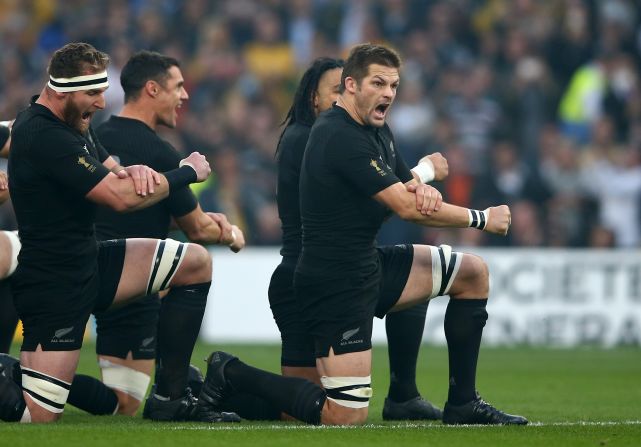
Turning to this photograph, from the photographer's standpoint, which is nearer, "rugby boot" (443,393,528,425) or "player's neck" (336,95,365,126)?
"rugby boot" (443,393,528,425)

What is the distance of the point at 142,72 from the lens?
30.0 ft

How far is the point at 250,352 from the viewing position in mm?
14961

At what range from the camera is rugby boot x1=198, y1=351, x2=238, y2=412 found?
8023mm

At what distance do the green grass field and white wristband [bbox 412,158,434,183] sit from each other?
1603 millimetres

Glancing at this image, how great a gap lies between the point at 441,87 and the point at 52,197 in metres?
12.0

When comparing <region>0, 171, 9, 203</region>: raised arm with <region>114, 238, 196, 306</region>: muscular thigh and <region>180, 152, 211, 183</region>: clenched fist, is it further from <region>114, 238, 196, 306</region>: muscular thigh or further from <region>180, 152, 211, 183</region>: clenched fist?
<region>180, 152, 211, 183</region>: clenched fist

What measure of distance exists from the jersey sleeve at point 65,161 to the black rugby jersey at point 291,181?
147 cm

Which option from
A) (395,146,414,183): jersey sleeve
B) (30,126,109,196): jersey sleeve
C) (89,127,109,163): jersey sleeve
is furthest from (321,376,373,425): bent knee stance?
(89,127,109,163): jersey sleeve

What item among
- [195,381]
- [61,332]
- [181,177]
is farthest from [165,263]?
[195,381]

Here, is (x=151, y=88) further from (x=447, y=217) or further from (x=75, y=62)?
(x=447, y=217)

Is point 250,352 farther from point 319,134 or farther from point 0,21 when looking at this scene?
point 0,21

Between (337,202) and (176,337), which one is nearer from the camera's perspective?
(337,202)

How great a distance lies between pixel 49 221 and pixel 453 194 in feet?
34.5

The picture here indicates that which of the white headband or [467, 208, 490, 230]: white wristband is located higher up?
the white headband
